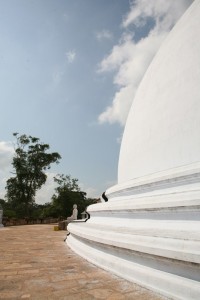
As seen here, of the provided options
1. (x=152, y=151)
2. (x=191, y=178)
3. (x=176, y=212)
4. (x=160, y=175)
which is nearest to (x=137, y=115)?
(x=152, y=151)

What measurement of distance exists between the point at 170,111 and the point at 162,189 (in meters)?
1.27

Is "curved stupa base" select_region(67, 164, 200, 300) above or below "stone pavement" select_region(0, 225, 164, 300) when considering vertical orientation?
above

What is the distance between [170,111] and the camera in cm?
421

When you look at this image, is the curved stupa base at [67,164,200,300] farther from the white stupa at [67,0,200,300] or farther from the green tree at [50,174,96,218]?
the green tree at [50,174,96,218]

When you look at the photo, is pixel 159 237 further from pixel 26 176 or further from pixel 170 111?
pixel 26 176

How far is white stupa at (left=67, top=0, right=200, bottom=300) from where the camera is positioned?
107 inches

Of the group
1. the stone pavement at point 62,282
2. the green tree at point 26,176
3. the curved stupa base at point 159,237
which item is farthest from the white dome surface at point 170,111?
the green tree at point 26,176

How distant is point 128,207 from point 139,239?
2.88ft

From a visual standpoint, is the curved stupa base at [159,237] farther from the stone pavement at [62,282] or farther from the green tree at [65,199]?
the green tree at [65,199]

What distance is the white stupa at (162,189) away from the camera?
272 centimetres

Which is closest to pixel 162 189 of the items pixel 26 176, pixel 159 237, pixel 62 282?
pixel 159 237

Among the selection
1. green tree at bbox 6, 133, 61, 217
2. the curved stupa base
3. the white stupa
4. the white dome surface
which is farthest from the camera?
green tree at bbox 6, 133, 61, 217

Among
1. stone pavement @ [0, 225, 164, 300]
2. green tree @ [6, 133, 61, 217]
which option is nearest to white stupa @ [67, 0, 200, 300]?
stone pavement @ [0, 225, 164, 300]

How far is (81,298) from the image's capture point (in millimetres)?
2641
